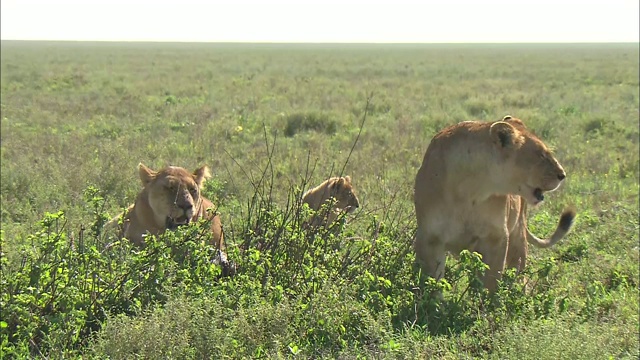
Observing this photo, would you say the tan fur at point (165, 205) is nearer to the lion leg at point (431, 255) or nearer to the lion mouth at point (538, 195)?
the lion leg at point (431, 255)

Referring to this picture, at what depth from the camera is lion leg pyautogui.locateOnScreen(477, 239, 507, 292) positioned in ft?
16.0

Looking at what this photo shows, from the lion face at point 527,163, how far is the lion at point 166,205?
2343 millimetres

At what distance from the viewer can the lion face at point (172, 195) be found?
18.7ft

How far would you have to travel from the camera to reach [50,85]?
2512 centimetres

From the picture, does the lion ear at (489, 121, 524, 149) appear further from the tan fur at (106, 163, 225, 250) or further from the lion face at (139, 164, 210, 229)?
the lion face at (139, 164, 210, 229)

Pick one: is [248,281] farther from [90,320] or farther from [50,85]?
[50,85]

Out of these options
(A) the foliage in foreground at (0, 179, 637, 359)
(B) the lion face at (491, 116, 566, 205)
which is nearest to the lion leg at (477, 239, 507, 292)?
(A) the foliage in foreground at (0, 179, 637, 359)

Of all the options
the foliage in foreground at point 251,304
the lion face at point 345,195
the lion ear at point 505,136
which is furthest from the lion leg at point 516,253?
the lion face at point 345,195

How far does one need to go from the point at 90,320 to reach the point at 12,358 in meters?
0.53

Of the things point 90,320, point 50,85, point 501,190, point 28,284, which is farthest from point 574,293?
point 50,85

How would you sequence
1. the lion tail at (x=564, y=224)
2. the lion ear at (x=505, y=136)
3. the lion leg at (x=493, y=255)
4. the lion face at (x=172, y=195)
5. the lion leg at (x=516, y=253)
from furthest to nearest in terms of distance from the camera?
the lion tail at (x=564, y=224)
the lion face at (x=172, y=195)
the lion leg at (x=516, y=253)
the lion leg at (x=493, y=255)
the lion ear at (x=505, y=136)

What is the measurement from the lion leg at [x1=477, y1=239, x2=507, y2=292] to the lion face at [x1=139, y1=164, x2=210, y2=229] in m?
2.31

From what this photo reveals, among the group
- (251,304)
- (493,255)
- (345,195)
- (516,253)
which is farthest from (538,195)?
(345,195)

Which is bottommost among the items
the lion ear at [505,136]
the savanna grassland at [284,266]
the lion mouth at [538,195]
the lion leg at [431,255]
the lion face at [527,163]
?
the savanna grassland at [284,266]
